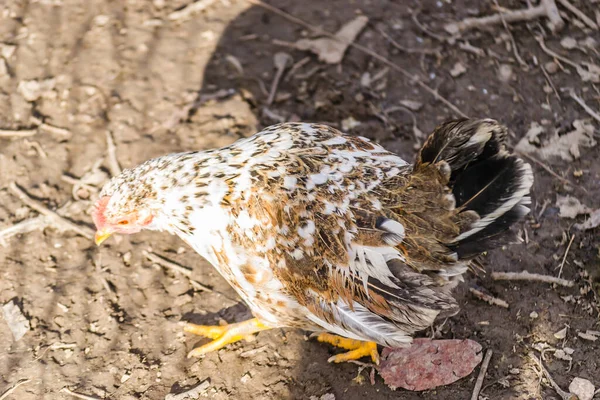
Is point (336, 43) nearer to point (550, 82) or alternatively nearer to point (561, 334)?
point (550, 82)

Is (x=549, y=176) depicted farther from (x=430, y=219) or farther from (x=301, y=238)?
(x=301, y=238)

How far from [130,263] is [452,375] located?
1862 millimetres

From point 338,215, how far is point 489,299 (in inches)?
43.7

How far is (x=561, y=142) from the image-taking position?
3406 mm

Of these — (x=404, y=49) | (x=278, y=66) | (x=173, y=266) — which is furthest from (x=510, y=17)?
(x=173, y=266)

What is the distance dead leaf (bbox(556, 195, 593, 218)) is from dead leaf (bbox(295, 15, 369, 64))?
1.73m

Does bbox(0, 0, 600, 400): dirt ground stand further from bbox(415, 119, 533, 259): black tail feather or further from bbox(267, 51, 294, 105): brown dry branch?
bbox(415, 119, 533, 259): black tail feather

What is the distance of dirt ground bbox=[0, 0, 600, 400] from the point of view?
274cm

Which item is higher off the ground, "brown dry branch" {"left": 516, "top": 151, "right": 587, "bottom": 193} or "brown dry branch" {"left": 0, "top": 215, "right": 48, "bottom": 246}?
"brown dry branch" {"left": 516, "top": 151, "right": 587, "bottom": 193}

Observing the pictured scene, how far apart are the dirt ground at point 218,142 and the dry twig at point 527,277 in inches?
1.3

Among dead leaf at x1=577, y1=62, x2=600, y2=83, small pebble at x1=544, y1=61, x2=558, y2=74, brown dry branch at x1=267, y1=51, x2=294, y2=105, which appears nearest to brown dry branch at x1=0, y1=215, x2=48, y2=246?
brown dry branch at x1=267, y1=51, x2=294, y2=105

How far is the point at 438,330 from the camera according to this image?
2805 mm

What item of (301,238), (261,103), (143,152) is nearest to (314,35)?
(261,103)

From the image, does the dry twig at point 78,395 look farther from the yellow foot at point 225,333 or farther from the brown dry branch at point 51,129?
the brown dry branch at point 51,129
